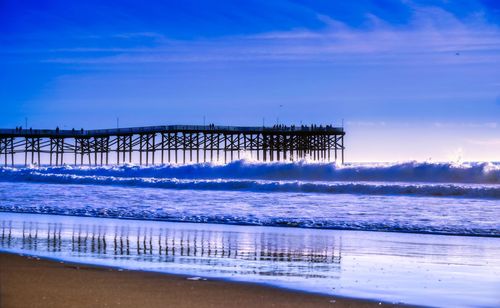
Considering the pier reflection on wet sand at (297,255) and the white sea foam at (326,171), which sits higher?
the white sea foam at (326,171)

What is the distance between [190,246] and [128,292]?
13.3 feet

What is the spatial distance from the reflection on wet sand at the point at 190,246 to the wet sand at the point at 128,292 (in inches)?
40.9

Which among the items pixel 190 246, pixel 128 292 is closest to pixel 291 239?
pixel 190 246

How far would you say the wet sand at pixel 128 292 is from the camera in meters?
5.76

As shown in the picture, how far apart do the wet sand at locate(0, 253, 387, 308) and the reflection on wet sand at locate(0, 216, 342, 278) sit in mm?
1040

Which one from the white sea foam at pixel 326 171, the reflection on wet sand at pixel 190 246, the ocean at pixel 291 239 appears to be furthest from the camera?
the white sea foam at pixel 326 171

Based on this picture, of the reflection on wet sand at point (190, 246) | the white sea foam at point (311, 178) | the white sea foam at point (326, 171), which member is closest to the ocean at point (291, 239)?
the reflection on wet sand at point (190, 246)

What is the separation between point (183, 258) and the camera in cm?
898

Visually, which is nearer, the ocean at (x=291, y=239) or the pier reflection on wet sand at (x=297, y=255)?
the pier reflection on wet sand at (x=297, y=255)

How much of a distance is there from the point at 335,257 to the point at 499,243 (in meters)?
3.67

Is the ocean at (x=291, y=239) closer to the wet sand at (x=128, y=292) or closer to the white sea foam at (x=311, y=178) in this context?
the wet sand at (x=128, y=292)

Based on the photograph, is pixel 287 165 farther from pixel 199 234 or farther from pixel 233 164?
pixel 199 234

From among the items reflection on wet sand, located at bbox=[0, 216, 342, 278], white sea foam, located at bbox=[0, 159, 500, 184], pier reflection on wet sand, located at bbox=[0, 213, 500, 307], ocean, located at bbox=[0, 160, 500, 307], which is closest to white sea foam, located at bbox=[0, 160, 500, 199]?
white sea foam, located at bbox=[0, 159, 500, 184]

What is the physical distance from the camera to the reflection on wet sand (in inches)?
332
